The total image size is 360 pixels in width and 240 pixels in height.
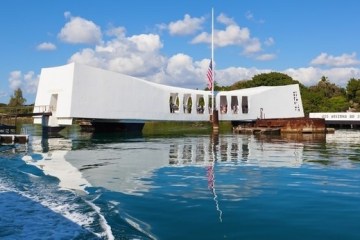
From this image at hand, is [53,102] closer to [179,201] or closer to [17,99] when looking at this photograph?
[179,201]

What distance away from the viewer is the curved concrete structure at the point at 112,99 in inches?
1403

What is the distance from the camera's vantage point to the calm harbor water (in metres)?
6.25

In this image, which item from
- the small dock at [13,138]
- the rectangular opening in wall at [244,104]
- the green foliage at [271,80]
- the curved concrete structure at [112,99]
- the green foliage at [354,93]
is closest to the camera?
the small dock at [13,138]

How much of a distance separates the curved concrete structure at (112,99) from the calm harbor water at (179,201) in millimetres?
21462

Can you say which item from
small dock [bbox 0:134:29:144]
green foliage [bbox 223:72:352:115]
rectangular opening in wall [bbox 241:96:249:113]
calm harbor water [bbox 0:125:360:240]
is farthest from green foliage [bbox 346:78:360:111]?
calm harbor water [bbox 0:125:360:240]

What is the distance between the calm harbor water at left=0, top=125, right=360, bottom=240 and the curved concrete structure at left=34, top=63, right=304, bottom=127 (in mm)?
21462

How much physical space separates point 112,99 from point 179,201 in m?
30.4

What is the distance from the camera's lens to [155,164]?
49.3ft

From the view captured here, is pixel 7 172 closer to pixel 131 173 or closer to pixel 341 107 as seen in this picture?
pixel 131 173

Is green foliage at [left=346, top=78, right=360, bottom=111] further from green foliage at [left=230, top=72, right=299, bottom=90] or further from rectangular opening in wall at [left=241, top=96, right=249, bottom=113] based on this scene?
rectangular opening in wall at [left=241, top=96, right=249, bottom=113]

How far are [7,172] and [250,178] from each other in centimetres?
704

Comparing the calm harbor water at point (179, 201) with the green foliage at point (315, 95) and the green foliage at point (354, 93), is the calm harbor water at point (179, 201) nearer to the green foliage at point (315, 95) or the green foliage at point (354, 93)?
the green foliage at point (315, 95)

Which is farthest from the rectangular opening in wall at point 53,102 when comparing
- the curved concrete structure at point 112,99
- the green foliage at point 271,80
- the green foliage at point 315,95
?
the green foliage at point 271,80

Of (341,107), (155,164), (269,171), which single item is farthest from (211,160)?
(341,107)
